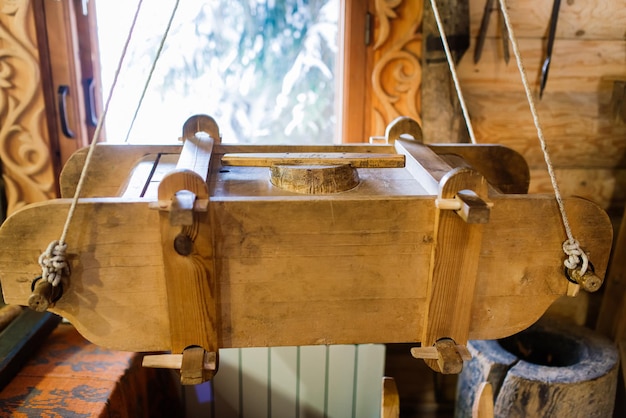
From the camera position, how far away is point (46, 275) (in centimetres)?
77

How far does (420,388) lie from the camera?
7.51ft

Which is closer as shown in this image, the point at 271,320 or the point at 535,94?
→ the point at 271,320

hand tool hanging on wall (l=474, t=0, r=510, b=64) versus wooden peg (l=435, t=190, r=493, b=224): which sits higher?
hand tool hanging on wall (l=474, t=0, r=510, b=64)

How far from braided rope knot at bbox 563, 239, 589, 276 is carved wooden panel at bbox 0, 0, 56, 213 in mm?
1659

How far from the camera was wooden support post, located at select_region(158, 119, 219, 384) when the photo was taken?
755 millimetres

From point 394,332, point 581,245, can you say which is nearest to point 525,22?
point 581,245

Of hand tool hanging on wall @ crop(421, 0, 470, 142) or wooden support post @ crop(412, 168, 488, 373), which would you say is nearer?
wooden support post @ crop(412, 168, 488, 373)

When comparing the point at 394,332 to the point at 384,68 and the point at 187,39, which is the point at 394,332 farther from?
the point at 187,39

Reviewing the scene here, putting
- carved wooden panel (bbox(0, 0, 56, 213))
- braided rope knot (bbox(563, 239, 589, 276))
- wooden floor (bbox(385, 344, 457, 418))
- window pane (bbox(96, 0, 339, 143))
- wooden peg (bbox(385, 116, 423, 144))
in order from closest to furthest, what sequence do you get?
braided rope knot (bbox(563, 239, 589, 276)) → wooden peg (bbox(385, 116, 423, 144)) → carved wooden panel (bbox(0, 0, 56, 213)) → window pane (bbox(96, 0, 339, 143)) → wooden floor (bbox(385, 344, 457, 418))

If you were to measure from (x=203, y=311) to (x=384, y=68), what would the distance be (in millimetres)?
1238

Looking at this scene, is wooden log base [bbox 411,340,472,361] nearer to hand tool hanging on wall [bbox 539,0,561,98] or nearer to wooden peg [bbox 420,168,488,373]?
wooden peg [bbox 420,168,488,373]

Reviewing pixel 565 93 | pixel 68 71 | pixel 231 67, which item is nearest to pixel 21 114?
pixel 68 71

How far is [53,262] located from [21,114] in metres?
1.18

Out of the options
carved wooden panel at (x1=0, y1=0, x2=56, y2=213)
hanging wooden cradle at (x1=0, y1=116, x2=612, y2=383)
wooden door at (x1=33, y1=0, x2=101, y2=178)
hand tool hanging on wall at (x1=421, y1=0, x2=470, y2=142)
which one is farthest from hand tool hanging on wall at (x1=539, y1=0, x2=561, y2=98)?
carved wooden panel at (x1=0, y1=0, x2=56, y2=213)
